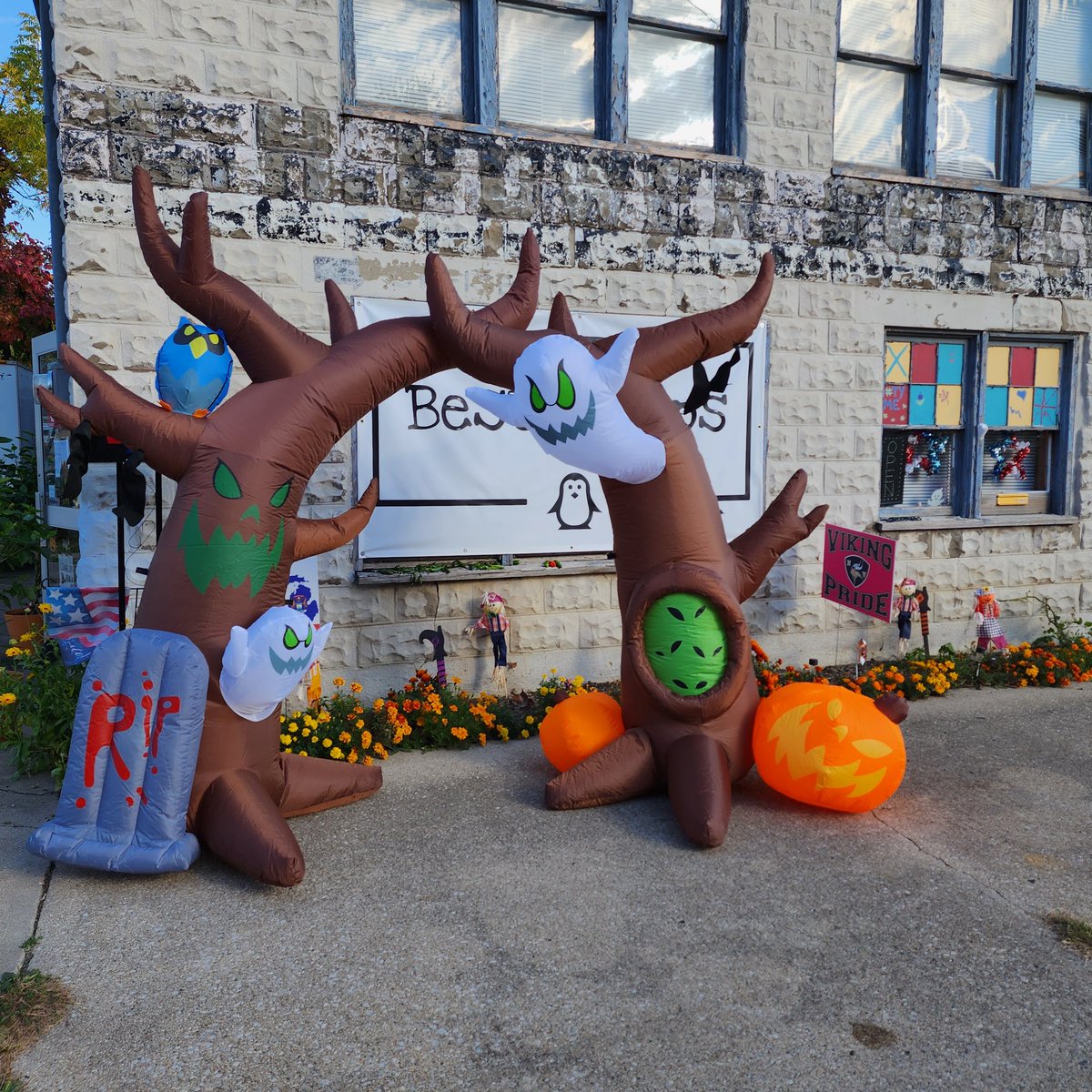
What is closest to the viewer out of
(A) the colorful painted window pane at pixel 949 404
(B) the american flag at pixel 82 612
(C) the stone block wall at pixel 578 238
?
(B) the american flag at pixel 82 612

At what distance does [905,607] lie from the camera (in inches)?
276

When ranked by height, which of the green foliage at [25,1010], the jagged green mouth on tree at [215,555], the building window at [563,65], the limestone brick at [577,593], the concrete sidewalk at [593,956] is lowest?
the concrete sidewalk at [593,956]

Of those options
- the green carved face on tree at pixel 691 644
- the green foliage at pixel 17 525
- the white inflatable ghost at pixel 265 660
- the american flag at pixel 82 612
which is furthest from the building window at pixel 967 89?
the green foliage at pixel 17 525

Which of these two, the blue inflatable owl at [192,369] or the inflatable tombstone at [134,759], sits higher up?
the blue inflatable owl at [192,369]

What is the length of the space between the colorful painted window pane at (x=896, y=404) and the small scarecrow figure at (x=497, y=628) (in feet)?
11.4

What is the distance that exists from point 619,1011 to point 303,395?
253cm

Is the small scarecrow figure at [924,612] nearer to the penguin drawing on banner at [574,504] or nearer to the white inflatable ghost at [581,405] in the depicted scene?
the penguin drawing on banner at [574,504]

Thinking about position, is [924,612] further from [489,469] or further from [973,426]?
[489,469]

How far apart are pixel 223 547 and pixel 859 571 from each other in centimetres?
413

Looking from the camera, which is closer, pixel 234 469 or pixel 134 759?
pixel 134 759

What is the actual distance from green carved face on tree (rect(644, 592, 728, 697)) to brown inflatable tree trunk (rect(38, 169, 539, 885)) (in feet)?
5.28

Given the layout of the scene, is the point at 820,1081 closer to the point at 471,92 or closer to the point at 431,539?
the point at 431,539

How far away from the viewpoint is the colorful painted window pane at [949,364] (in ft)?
24.1

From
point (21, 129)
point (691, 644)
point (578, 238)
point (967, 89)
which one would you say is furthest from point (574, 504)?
point (21, 129)
